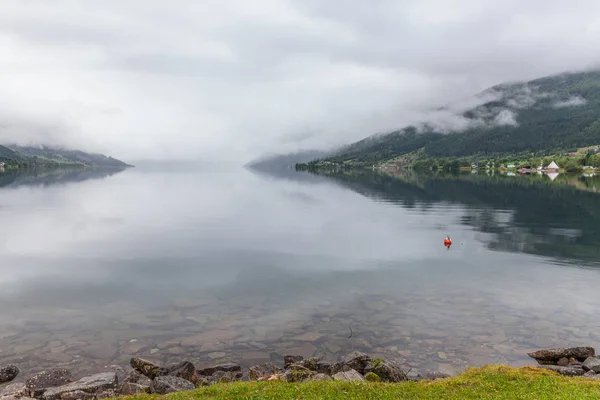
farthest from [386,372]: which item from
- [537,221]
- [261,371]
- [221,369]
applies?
[537,221]

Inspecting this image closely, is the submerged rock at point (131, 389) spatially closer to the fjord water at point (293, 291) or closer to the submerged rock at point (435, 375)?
the fjord water at point (293, 291)

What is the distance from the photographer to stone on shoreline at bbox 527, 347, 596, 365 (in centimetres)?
2489

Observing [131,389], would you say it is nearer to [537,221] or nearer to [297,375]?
[297,375]

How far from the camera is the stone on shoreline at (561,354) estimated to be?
81.7ft

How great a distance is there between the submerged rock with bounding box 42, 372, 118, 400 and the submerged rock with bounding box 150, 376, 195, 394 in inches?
79.9

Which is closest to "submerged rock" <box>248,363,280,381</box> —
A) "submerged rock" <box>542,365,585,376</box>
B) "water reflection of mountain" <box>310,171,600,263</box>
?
"submerged rock" <box>542,365,585,376</box>

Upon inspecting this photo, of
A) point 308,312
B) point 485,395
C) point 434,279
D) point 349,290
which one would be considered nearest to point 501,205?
point 434,279

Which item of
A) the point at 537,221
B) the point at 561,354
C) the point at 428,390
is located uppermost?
the point at 537,221

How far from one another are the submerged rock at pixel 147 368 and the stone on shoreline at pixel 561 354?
71.3 feet

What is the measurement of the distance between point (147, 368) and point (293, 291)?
691 inches

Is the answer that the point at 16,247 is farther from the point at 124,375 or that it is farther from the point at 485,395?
the point at 485,395

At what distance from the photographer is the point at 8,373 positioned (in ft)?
73.3

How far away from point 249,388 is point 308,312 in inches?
600

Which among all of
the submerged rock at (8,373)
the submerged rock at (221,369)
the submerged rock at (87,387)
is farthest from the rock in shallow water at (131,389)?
the submerged rock at (8,373)
